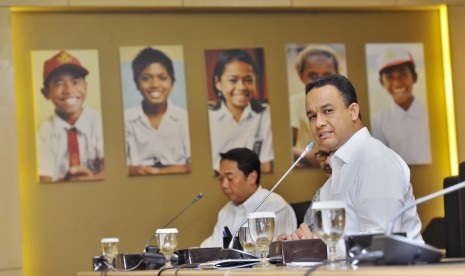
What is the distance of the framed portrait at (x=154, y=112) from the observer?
635 centimetres

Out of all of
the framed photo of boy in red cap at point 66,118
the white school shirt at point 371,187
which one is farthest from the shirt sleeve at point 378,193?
the framed photo of boy in red cap at point 66,118

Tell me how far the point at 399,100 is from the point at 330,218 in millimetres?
4407

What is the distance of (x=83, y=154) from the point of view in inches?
247

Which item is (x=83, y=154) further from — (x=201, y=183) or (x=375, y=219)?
(x=375, y=219)

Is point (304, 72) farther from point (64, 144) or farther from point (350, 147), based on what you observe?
point (350, 147)

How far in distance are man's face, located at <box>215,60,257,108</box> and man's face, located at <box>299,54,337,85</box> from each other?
38 centimetres

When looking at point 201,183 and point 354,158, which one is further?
point 201,183

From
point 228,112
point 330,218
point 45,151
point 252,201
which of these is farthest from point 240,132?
point 330,218

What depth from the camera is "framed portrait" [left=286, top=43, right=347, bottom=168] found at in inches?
259

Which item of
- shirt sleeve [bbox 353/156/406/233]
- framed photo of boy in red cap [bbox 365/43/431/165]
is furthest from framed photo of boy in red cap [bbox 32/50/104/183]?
shirt sleeve [bbox 353/156/406/233]

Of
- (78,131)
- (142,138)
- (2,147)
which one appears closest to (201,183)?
(142,138)

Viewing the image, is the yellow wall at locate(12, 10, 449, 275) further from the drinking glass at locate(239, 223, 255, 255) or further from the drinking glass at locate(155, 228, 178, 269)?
the drinking glass at locate(239, 223, 255, 255)

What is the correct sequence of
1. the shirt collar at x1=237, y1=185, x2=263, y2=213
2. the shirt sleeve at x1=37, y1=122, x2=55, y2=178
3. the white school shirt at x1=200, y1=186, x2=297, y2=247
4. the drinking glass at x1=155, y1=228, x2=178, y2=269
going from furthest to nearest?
1. the shirt sleeve at x1=37, y1=122, x2=55, y2=178
2. the shirt collar at x1=237, y1=185, x2=263, y2=213
3. the white school shirt at x1=200, y1=186, x2=297, y2=247
4. the drinking glass at x1=155, y1=228, x2=178, y2=269

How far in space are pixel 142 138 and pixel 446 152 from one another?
225 centimetres
